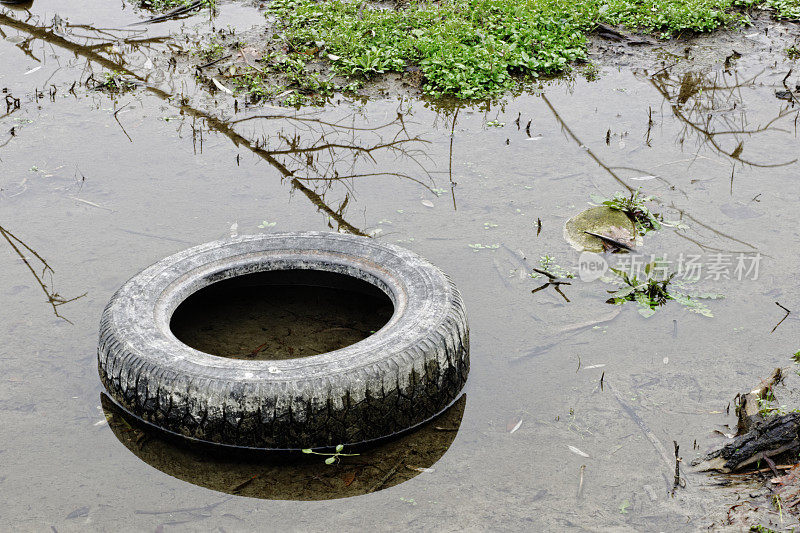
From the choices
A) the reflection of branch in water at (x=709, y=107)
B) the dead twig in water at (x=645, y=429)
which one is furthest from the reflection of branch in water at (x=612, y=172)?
the dead twig in water at (x=645, y=429)

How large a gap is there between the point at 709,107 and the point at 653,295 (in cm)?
348

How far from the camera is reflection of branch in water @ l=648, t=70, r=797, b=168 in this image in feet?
24.1

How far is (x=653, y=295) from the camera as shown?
530 centimetres

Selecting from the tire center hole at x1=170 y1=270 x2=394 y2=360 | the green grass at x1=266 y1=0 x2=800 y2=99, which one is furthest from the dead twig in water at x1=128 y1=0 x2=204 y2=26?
the tire center hole at x1=170 y1=270 x2=394 y2=360

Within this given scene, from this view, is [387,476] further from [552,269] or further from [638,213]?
[638,213]

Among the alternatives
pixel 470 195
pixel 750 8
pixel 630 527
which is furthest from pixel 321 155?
pixel 750 8

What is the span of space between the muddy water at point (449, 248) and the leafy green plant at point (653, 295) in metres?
0.07

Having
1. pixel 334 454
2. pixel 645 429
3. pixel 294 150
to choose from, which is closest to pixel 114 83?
pixel 294 150

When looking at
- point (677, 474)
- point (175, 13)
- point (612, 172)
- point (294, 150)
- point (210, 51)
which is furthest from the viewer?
point (175, 13)

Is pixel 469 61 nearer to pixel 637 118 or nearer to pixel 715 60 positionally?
pixel 637 118

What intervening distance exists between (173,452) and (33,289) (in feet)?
6.35

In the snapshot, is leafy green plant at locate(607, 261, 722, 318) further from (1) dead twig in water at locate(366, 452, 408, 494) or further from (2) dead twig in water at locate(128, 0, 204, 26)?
(2) dead twig in water at locate(128, 0, 204, 26)

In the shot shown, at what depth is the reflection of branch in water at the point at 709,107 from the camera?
24.1ft

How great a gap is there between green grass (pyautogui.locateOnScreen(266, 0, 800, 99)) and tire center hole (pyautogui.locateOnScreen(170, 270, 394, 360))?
351 cm
